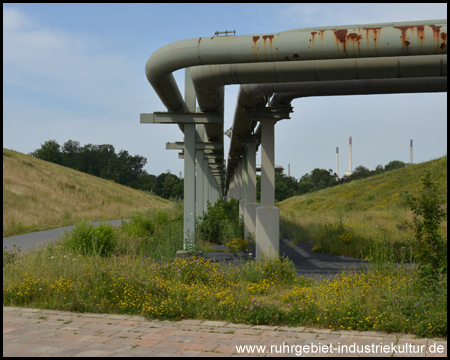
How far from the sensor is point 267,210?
37.8 ft

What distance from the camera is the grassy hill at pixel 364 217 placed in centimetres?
1333

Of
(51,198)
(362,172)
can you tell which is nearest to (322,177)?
(362,172)

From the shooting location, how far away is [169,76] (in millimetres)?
9445

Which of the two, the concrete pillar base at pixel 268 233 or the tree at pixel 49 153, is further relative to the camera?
the tree at pixel 49 153

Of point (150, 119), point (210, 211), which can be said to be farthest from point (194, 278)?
point (210, 211)

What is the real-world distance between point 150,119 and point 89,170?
92.4 m

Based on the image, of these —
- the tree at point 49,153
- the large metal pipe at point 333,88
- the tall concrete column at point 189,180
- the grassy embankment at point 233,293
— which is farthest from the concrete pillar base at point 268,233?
the tree at point 49,153

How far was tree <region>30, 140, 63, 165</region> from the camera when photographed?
96750 mm

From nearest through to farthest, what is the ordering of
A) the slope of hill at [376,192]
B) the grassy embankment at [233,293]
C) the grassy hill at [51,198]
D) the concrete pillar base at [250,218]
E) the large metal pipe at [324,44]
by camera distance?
the grassy embankment at [233,293]
the large metal pipe at [324,44]
the concrete pillar base at [250,218]
the grassy hill at [51,198]
the slope of hill at [376,192]

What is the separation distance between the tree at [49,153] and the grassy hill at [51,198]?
43084 millimetres

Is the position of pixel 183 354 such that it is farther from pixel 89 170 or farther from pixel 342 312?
pixel 89 170

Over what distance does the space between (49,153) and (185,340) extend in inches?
3911

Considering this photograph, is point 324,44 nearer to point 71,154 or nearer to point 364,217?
point 364,217

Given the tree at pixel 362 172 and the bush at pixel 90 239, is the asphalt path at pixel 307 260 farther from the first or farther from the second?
the tree at pixel 362 172
